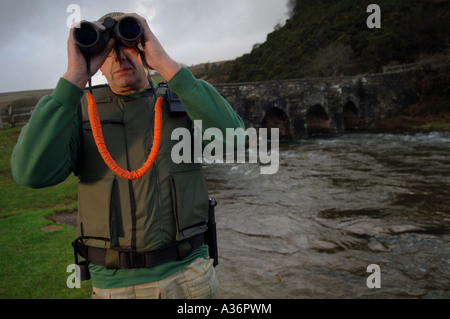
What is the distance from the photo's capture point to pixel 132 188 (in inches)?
69.8

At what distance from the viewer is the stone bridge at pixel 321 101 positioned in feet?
78.0

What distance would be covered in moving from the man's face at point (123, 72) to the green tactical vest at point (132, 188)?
2.4 inches

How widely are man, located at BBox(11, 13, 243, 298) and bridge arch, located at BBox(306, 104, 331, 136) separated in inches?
1015

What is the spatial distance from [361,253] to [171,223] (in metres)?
4.34

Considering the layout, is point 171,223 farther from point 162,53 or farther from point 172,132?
point 162,53

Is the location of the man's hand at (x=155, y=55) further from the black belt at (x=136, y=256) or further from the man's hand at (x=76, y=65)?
the black belt at (x=136, y=256)

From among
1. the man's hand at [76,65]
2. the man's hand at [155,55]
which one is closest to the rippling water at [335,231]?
the man's hand at [155,55]

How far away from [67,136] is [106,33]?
53 centimetres

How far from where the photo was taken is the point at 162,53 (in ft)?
5.50

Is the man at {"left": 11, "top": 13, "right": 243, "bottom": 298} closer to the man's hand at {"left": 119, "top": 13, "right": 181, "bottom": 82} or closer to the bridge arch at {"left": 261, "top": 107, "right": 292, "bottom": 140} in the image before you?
the man's hand at {"left": 119, "top": 13, "right": 181, "bottom": 82}

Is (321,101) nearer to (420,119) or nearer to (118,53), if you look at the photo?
(420,119)

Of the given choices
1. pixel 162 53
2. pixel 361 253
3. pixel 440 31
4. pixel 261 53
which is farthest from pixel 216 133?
pixel 261 53

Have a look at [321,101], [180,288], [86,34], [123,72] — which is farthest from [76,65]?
[321,101]

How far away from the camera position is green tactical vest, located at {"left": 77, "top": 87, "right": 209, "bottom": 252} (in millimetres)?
A: 1742
